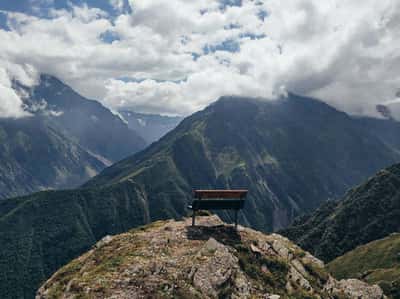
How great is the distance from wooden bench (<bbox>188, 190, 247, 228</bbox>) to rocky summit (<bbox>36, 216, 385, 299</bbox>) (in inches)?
171

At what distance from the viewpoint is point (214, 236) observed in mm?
87750

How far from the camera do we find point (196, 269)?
71.9 m

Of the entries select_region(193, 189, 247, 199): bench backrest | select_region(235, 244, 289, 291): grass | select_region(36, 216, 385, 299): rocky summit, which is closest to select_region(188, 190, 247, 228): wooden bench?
select_region(193, 189, 247, 199): bench backrest

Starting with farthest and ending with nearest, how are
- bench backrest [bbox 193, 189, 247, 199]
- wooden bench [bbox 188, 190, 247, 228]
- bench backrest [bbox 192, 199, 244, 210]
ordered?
bench backrest [bbox 192, 199, 244, 210] → wooden bench [bbox 188, 190, 247, 228] → bench backrest [bbox 193, 189, 247, 199]

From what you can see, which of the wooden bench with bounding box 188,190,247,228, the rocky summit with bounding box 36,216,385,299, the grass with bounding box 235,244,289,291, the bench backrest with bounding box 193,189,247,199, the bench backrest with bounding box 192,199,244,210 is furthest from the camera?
the bench backrest with bounding box 192,199,244,210

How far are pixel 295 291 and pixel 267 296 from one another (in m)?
8.03

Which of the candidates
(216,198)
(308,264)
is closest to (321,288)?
(308,264)

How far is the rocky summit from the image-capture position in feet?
216

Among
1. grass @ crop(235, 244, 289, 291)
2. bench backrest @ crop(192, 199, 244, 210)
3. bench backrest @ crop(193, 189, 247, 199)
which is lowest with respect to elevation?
grass @ crop(235, 244, 289, 291)

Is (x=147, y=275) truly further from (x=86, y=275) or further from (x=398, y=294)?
(x=398, y=294)

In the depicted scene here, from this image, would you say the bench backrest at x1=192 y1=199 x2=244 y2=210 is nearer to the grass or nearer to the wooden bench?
the wooden bench

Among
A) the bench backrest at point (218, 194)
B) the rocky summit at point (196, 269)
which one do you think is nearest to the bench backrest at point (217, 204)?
the bench backrest at point (218, 194)

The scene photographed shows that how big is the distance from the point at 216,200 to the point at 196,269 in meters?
23.9

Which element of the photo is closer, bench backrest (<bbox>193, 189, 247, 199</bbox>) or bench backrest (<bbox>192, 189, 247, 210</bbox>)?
bench backrest (<bbox>193, 189, 247, 199</bbox>)
